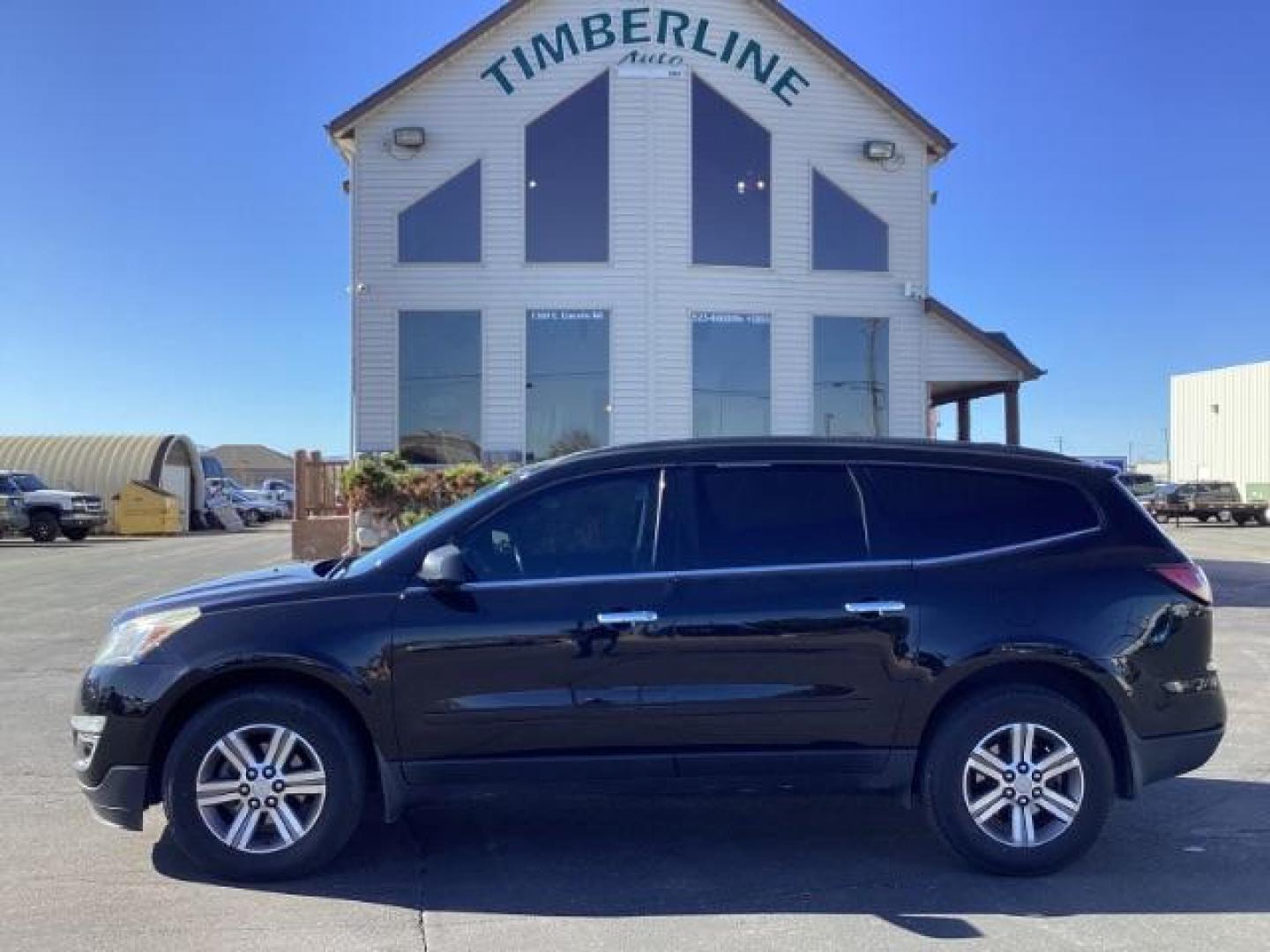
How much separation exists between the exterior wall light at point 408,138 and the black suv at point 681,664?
12.2m

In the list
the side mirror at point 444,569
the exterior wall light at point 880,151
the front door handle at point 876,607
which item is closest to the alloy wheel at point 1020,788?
the front door handle at point 876,607

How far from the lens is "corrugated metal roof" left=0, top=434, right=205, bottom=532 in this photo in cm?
3938

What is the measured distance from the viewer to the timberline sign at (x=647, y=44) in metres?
16.6

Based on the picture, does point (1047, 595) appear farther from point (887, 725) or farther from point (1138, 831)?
point (1138, 831)

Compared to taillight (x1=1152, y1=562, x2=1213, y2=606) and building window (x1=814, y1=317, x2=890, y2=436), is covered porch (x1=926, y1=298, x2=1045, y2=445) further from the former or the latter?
taillight (x1=1152, y1=562, x2=1213, y2=606)

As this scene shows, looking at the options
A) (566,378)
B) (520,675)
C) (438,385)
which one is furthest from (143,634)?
(566,378)


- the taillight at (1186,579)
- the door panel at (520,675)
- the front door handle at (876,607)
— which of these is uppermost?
the taillight at (1186,579)

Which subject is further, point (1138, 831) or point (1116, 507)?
point (1138, 831)

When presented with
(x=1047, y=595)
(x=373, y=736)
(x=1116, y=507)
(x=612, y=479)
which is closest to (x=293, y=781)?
(x=373, y=736)

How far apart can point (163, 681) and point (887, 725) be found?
3.01 m

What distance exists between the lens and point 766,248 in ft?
55.3

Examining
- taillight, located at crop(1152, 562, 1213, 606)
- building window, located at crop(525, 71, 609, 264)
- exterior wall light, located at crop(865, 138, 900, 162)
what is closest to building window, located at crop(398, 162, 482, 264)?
building window, located at crop(525, 71, 609, 264)

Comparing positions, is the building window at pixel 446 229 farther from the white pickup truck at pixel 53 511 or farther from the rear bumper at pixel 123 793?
the white pickup truck at pixel 53 511

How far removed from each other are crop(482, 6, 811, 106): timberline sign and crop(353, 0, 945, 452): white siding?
0.13 m
